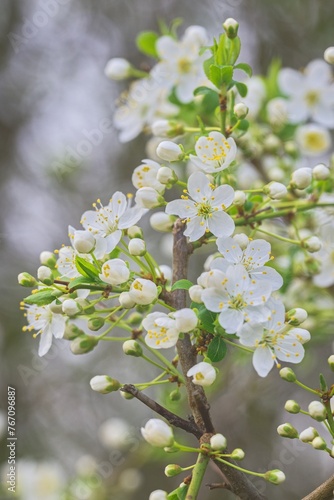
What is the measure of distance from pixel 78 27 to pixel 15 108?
72cm

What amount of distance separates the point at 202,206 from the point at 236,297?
0.66ft

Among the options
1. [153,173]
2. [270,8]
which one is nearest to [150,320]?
[153,173]

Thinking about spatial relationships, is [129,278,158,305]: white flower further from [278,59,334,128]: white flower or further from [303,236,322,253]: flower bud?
[278,59,334,128]: white flower

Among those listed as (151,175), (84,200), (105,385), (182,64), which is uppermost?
(182,64)

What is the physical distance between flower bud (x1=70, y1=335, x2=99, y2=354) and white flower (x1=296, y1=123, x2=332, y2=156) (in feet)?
4.16

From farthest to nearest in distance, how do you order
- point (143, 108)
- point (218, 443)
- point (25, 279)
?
1. point (143, 108)
2. point (25, 279)
3. point (218, 443)

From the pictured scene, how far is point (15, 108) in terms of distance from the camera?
4352mm

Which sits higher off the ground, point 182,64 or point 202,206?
point 182,64

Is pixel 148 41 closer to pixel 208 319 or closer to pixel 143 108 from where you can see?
pixel 143 108

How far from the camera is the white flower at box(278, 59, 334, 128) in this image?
2.16 meters

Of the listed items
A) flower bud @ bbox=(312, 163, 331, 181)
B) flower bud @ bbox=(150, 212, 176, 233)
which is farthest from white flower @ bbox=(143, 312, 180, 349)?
flower bud @ bbox=(312, 163, 331, 181)

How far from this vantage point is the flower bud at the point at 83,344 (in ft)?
4.17

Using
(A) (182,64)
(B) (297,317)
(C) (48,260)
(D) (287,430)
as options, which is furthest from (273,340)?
(A) (182,64)

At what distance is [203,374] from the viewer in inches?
42.1
